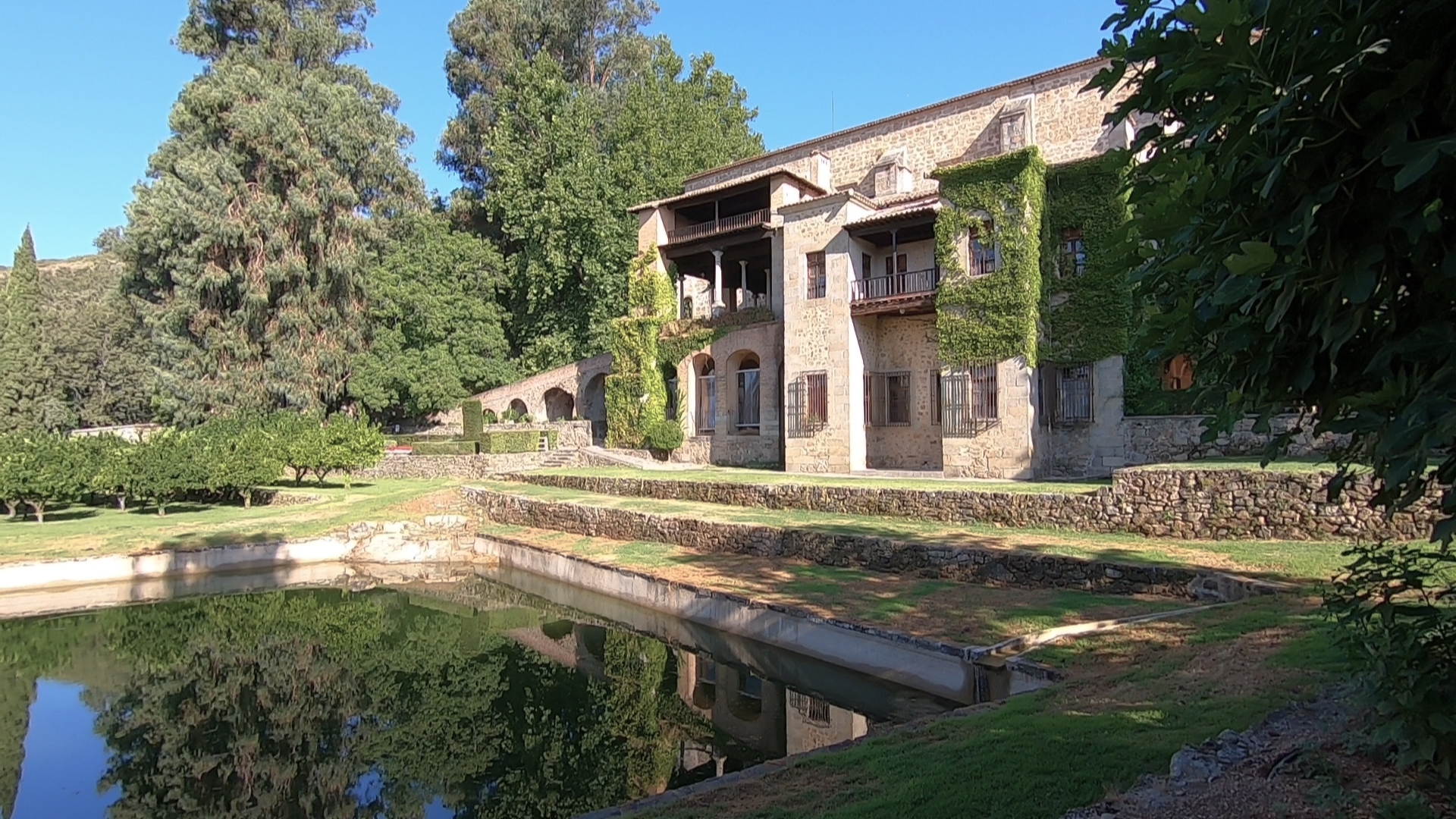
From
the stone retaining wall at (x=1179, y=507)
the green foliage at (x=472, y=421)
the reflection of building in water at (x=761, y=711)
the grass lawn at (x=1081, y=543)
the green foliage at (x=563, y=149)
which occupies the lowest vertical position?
the reflection of building in water at (x=761, y=711)

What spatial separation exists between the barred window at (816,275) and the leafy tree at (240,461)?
16.4 m

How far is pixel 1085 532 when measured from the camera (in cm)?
1352

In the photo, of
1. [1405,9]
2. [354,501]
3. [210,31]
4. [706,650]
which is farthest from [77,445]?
[1405,9]

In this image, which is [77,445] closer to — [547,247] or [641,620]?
[641,620]

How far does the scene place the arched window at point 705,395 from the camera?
28.5m

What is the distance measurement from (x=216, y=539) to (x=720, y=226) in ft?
60.5

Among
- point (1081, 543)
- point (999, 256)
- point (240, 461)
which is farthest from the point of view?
point (240, 461)


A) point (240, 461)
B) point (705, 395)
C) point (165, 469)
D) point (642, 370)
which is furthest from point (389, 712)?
point (642, 370)

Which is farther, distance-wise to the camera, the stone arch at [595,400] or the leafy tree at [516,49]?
the leafy tree at [516,49]

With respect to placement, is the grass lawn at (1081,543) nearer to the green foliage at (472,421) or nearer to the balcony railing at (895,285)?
the balcony railing at (895,285)

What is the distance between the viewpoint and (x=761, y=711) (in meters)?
9.42

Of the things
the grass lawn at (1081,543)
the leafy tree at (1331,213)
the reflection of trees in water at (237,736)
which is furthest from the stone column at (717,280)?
the leafy tree at (1331,213)

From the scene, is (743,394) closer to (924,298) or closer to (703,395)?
(703,395)

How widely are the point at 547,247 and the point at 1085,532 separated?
2875cm
